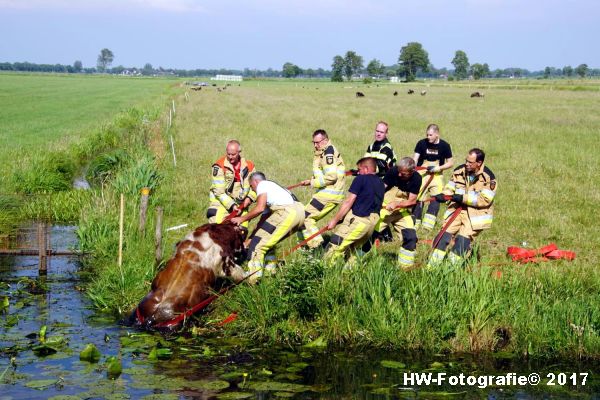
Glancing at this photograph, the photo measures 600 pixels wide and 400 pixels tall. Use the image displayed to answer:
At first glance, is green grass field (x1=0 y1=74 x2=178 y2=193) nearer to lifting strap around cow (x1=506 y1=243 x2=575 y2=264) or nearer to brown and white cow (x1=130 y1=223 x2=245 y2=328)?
brown and white cow (x1=130 y1=223 x2=245 y2=328)

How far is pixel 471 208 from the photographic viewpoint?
34.6 ft

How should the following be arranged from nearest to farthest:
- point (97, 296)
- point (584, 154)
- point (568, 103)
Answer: point (97, 296), point (584, 154), point (568, 103)

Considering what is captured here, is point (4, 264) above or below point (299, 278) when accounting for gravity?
below

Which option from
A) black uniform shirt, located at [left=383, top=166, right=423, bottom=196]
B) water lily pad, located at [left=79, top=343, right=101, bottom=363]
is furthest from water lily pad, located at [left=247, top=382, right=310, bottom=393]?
black uniform shirt, located at [left=383, top=166, right=423, bottom=196]

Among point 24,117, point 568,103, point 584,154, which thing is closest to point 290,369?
point 584,154

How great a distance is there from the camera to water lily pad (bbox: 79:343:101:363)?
26.5ft

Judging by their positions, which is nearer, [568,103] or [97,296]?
[97,296]

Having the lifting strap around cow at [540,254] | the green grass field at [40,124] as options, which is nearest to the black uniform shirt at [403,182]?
the lifting strap around cow at [540,254]

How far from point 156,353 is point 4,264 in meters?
5.46

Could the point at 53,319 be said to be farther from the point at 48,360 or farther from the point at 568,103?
the point at 568,103

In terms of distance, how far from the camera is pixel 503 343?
28.8 ft

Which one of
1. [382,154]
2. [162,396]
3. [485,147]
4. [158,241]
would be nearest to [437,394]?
[162,396]

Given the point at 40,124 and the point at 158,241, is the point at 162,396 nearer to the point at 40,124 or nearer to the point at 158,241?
the point at 158,241

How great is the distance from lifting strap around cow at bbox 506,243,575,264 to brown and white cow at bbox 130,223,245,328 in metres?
4.69
